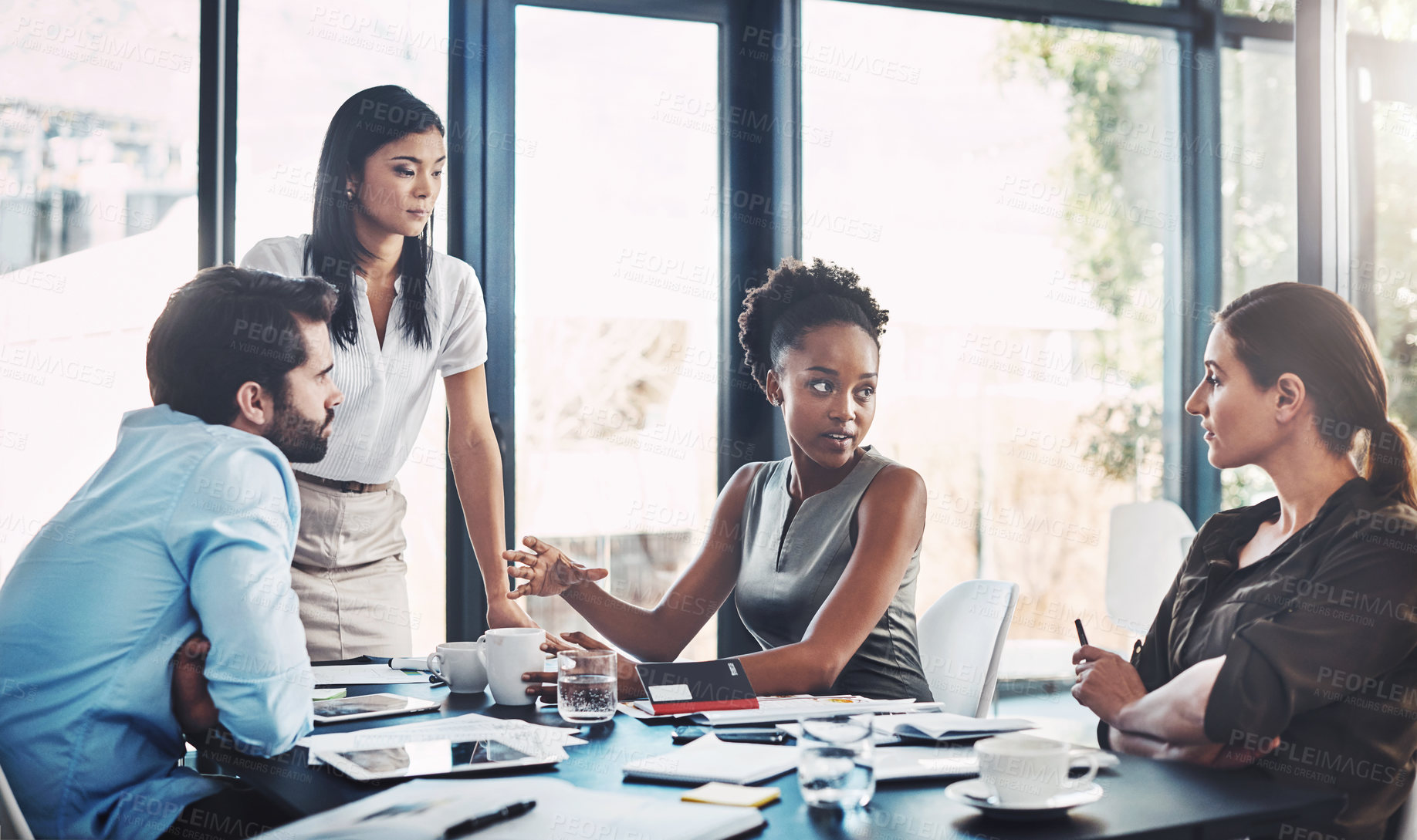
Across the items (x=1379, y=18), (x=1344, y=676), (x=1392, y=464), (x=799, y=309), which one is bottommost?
(x=1344, y=676)

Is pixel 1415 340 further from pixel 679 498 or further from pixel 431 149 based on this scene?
pixel 431 149

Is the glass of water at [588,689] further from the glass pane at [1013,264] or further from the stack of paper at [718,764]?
the glass pane at [1013,264]

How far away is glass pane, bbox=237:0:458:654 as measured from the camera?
2992 mm

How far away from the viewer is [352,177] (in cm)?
235

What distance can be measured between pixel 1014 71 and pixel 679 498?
1835mm

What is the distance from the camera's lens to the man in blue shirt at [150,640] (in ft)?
4.31

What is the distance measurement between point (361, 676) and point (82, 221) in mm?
1722

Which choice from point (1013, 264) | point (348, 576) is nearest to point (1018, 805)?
point (348, 576)

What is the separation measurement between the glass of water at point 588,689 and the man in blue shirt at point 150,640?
1.13ft

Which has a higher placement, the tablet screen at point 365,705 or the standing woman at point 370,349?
the standing woman at point 370,349

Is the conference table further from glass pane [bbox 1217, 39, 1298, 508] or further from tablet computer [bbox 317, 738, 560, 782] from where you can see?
glass pane [bbox 1217, 39, 1298, 508]

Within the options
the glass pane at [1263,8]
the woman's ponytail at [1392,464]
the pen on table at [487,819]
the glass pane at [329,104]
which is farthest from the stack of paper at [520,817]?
the glass pane at [1263,8]

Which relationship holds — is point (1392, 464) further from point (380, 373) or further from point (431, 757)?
point (380, 373)

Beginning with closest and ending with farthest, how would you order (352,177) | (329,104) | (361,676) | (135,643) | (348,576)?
(135,643)
(361,676)
(348,576)
(352,177)
(329,104)
